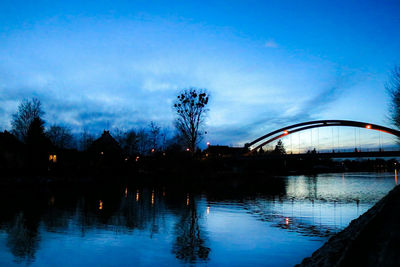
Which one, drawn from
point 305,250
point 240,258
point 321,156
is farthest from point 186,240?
point 321,156

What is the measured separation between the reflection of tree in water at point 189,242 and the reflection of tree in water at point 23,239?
444 centimetres

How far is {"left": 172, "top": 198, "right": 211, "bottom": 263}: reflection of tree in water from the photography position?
10.00 metres

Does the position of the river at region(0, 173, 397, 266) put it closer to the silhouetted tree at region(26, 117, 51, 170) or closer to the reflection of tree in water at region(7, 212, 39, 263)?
the reflection of tree in water at region(7, 212, 39, 263)

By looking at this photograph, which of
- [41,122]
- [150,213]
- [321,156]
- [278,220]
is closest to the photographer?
[278,220]

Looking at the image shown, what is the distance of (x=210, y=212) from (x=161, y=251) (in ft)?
28.7

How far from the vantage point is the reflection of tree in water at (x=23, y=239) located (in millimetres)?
9740

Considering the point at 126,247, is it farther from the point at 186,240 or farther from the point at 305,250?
the point at 305,250

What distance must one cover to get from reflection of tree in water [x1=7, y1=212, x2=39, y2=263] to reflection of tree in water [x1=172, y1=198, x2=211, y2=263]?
4.44 meters

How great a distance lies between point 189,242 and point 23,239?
5883mm

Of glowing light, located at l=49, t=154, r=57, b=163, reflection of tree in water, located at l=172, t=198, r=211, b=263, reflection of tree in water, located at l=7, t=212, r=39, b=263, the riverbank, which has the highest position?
glowing light, located at l=49, t=154, r=57, b=163

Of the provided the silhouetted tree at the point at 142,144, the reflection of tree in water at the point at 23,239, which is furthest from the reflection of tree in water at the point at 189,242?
the silhouetted tree at the point at 142,144

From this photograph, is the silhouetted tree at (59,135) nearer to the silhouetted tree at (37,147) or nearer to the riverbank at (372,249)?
the silhouetted tree at (37,147)

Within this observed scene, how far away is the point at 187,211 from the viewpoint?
19.4 m

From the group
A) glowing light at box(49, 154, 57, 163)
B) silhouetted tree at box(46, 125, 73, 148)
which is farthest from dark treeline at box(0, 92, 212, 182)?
silhouetted tree at box(46, 125, 73, 148)
